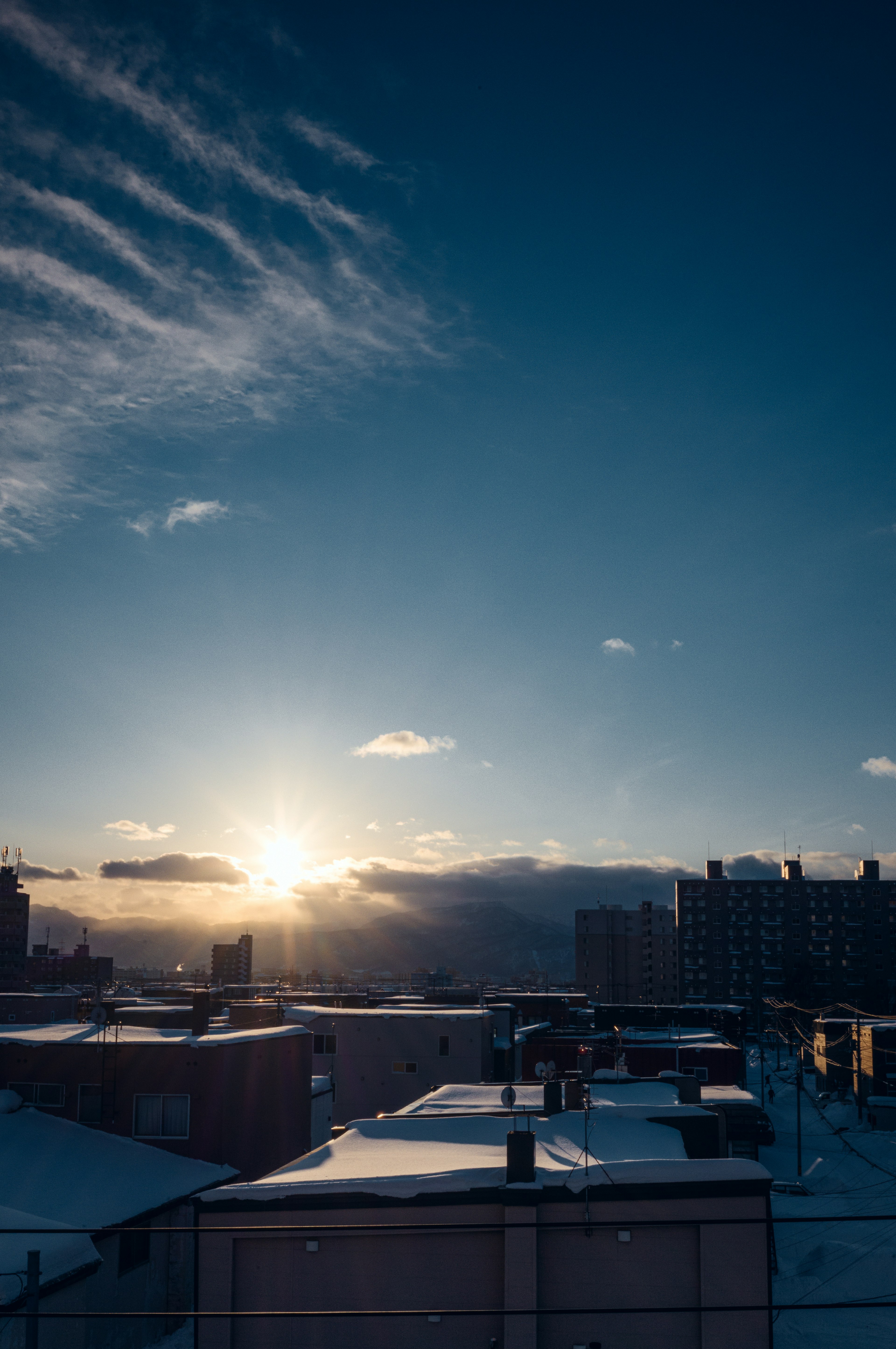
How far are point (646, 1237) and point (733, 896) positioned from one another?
167 meters

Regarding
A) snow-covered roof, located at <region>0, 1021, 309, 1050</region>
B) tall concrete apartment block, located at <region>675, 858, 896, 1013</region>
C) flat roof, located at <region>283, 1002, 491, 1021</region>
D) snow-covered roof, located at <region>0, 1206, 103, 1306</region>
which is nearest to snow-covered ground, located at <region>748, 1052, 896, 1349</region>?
flat roof, located at <region>283, 1002, 491, 1021</region>

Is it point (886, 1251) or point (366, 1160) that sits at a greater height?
point (366, 1160)

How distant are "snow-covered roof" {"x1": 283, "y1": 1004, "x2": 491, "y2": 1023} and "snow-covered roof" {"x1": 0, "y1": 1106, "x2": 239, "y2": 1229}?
2391cm

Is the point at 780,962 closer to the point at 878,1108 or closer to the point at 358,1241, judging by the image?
the point at 878,1108

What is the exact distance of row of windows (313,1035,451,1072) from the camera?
178 feet

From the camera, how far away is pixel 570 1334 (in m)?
18.1

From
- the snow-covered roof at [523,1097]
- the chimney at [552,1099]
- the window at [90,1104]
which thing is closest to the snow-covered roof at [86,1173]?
the window at [90,1104]

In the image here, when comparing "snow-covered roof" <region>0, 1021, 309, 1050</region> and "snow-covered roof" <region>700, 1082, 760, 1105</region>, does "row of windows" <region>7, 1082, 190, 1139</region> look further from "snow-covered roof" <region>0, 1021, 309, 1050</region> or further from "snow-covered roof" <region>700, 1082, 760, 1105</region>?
"snow-covered roof" <region>700, 1082, 760, 1105</region>

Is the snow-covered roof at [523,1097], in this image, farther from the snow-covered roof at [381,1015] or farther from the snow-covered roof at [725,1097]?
the snow-covered roof at [381,1015]

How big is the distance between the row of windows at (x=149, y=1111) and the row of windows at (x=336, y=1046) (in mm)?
24151

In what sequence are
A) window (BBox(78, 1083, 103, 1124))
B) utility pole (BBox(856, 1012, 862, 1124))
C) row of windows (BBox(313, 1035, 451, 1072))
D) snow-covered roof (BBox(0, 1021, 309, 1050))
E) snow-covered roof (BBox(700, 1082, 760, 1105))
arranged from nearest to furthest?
window (BBox(78, 1083, 103, 1124)), snow-covered roof (BBox(0, 1021, 309, 1050)), snow-covered roof (BBox(700, 1082, 760, 1105)), row of windows (BBox(313, 1035, 451, 1072)), utility pole (BBox(856, 1012, 862, 1124))

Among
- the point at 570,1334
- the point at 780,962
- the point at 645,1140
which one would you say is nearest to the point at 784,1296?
the point at 645,1140

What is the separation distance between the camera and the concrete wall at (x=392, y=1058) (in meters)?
53.7

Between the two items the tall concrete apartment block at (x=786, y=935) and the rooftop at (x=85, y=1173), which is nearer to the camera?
the rooftop at (x=85, y=1173)
